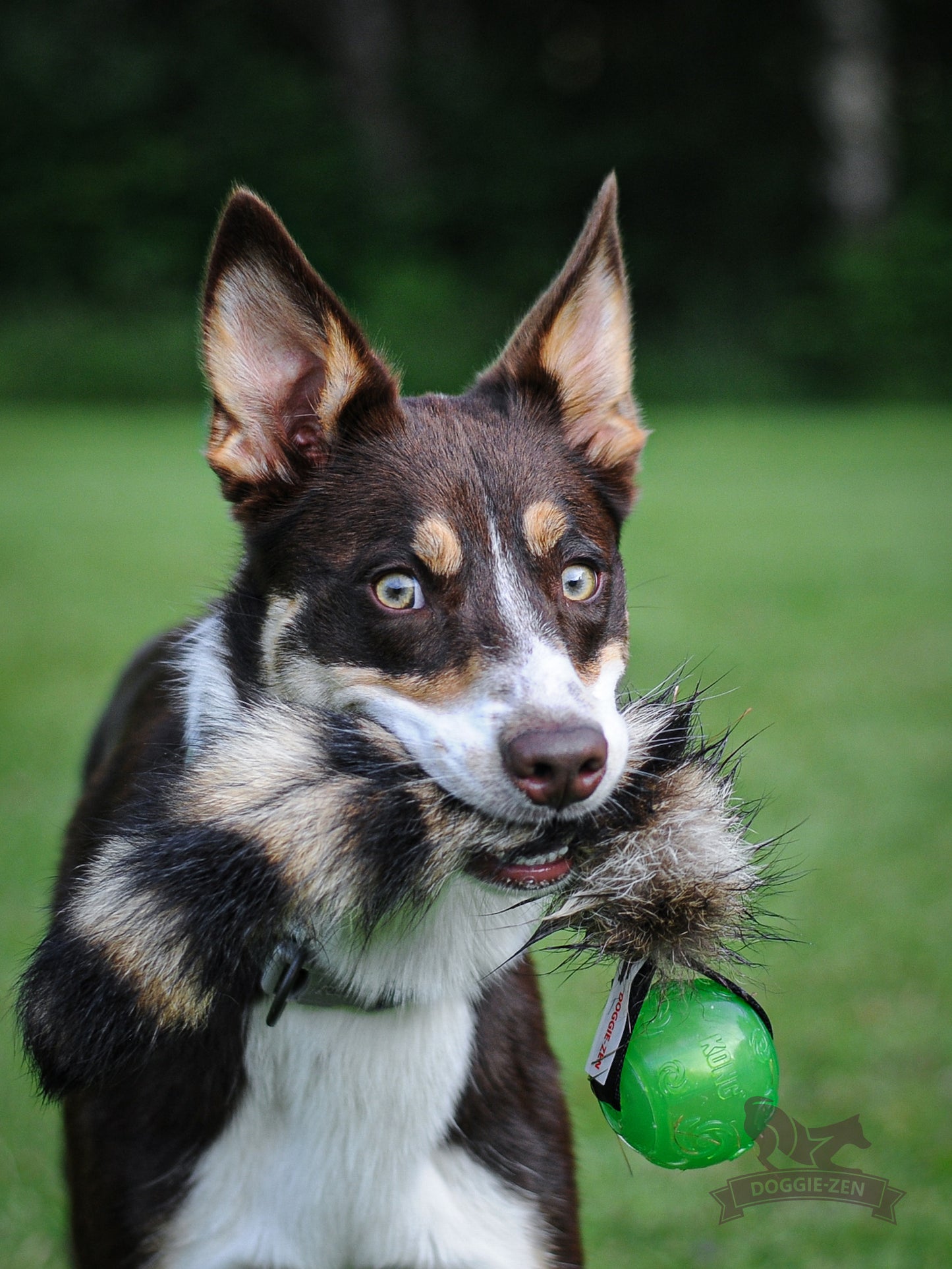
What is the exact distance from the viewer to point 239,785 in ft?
7.27

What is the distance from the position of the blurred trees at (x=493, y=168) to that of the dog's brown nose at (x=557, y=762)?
20092 mm

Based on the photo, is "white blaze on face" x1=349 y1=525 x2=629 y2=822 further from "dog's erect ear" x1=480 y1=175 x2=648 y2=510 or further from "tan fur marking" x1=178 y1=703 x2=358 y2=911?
"dog's erect ear" x1=480 y1=175 x2=648 y2=510

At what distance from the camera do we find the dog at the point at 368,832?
7.21 feet

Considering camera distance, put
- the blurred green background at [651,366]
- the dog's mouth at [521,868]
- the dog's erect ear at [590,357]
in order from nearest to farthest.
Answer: the dog's mouth at [521,868], the dog's erect ear at [590,357], the blurred green background at [651,366]

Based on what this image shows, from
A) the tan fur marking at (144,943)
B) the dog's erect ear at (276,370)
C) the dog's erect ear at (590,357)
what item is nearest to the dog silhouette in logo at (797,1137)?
the tan fur marking at (144,943)

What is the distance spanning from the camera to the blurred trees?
77.8 feet

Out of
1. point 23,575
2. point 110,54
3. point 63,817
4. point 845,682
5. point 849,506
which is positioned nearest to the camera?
point 63,817

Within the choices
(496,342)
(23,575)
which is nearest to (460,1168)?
(23,575)

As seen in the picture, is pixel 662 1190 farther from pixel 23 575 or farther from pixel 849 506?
pixel 849 506

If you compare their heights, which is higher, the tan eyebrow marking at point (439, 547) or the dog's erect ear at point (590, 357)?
the dog's erect ear at point (590, 357)

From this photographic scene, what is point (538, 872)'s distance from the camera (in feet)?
7.54

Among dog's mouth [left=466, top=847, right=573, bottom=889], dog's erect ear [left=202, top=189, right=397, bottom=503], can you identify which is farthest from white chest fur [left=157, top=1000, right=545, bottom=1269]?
dog's erect ear [left=202, top=189, right=397, bottom=503]

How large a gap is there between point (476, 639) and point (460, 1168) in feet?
3.61

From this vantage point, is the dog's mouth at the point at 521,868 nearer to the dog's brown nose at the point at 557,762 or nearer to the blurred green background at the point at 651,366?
the dog's brown nose at the point at 557,762
